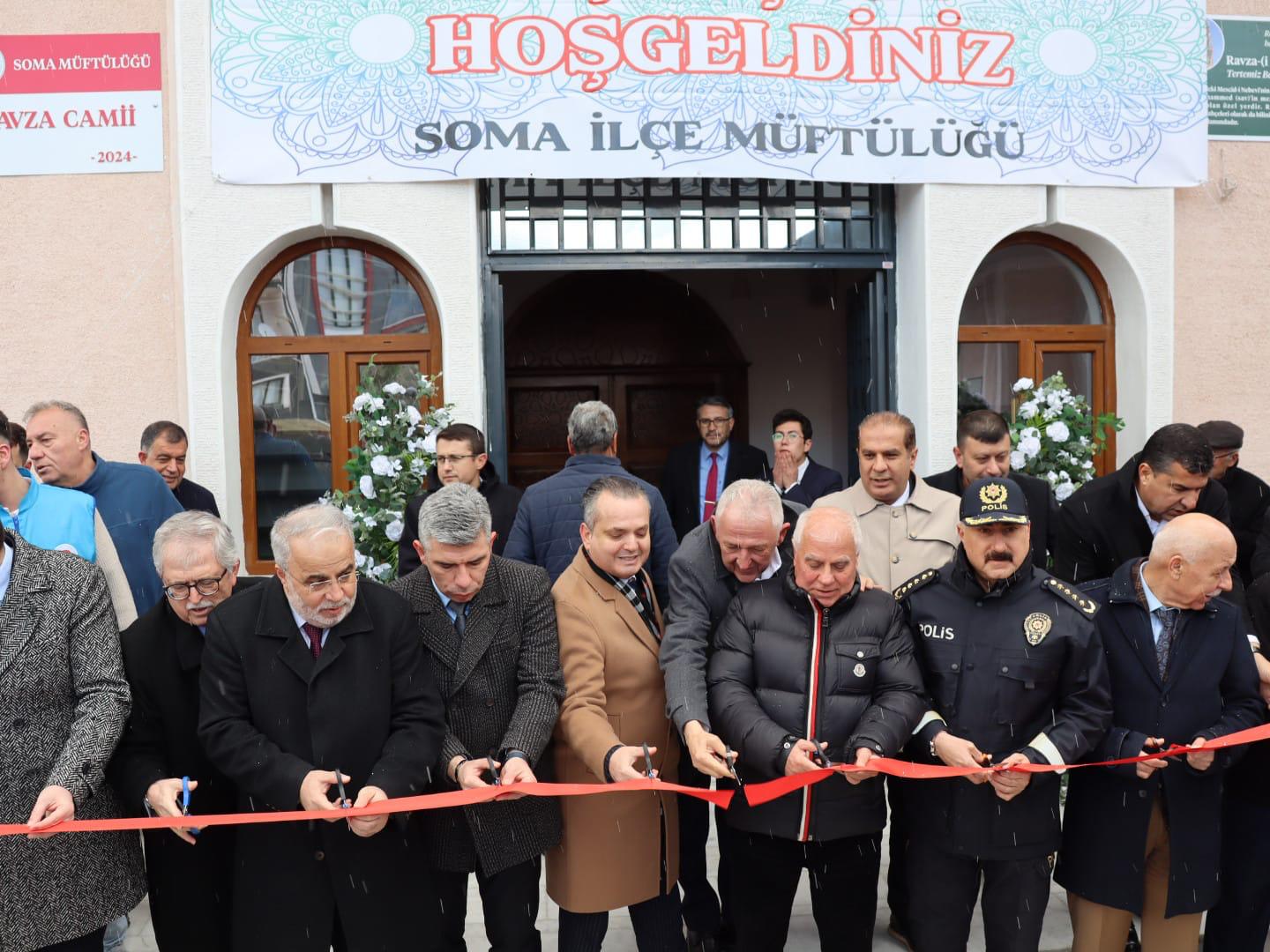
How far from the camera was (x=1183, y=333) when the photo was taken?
23.7 ft

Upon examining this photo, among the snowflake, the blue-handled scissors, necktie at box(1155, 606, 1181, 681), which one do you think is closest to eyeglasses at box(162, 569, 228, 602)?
the blue-handled scissors

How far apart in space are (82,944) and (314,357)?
15.6 ft

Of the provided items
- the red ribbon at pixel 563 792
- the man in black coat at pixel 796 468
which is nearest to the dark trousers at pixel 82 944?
the red ribbon at pixel 563 792

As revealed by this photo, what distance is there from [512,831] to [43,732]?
1.33 metres

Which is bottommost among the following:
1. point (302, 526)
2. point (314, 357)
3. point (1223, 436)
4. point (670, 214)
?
point (302, 526)

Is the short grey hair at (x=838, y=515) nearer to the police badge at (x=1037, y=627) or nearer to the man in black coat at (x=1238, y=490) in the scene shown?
the police badge at (x=1037, y=627)

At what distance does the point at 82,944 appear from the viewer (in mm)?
2893

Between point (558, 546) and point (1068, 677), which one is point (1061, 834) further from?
point (558, 546)

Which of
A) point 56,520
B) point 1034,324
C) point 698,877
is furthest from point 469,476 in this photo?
point 1034,324

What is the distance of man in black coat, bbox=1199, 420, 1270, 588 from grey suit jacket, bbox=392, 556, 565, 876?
3496 mm

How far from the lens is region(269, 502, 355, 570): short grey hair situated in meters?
2.77

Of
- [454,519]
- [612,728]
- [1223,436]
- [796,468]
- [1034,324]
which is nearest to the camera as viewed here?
[454,519]

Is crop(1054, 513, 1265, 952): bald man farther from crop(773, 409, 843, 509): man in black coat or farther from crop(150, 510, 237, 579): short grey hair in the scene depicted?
crop(773, 409, 843, 509): man in black coat

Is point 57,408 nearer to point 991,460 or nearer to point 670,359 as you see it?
point 991,460
